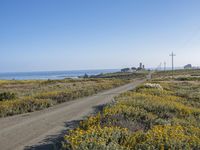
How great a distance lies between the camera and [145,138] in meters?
9.12

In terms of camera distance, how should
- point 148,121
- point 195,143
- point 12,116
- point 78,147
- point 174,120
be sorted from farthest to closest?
point 12,116, point 174,120, point 148,121, point 195,143, point 78,147

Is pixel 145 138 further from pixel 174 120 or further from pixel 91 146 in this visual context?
pixel 174 120

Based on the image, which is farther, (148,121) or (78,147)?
(148,121)

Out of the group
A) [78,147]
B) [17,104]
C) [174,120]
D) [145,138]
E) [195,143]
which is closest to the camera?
[78,147]

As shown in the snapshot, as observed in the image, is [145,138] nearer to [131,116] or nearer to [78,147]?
[78,147]

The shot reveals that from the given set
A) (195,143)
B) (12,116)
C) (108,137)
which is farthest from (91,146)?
(12,116)

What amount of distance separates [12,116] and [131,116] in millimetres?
6461

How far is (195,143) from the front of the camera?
855 centimetres

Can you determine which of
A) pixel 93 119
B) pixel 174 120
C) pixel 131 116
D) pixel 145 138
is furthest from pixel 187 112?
pixel 145 138

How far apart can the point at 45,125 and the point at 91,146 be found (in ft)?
19.9

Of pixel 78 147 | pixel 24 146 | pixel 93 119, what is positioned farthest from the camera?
pixel 93 119

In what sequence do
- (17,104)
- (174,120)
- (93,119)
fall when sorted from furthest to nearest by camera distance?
(17,104), (174,120), (93,119)

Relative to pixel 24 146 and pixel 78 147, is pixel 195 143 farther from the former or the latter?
pixel 24 146

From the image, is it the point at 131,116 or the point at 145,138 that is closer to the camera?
the point at 145,138
